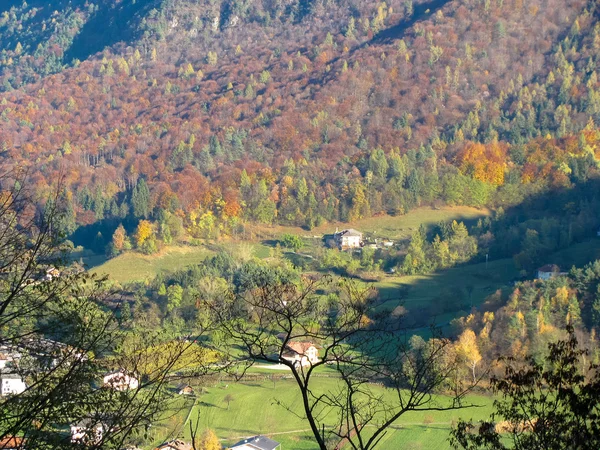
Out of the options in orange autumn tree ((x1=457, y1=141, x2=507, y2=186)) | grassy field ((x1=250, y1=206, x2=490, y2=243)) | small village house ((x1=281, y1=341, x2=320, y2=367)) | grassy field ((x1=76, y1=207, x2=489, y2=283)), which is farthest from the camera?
orange autumn tree ((x1=457, y1=141, x2=507, y2=186))

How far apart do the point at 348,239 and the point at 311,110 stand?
25365 millimetres

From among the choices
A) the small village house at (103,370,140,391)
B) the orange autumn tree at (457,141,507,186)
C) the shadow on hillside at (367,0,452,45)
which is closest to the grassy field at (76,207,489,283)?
the orange autumn tree at (457,141,507,186)

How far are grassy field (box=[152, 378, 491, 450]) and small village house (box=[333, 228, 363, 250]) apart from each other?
18.7 metres

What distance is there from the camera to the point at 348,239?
40.8m

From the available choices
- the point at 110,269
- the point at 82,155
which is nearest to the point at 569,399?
the point at 110,269

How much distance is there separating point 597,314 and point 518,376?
774 inches

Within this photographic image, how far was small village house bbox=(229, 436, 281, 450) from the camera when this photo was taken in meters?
17.0

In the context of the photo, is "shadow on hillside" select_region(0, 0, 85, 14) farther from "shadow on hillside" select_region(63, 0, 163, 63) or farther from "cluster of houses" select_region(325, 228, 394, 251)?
"cluster of houses" select_region(325, 228, 394, 251)

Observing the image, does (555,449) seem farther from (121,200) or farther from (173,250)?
(121,200)

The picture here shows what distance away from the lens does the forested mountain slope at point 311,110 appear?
47.4m

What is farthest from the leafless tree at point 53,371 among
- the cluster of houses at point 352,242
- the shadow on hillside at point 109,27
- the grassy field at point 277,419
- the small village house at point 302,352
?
the shadow on hillside at point 109,27

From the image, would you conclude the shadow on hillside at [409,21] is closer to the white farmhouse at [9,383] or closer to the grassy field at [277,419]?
the grassy field at [277,419]

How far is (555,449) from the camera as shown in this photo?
595cm

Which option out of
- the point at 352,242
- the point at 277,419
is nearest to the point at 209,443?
the point at 277,419
